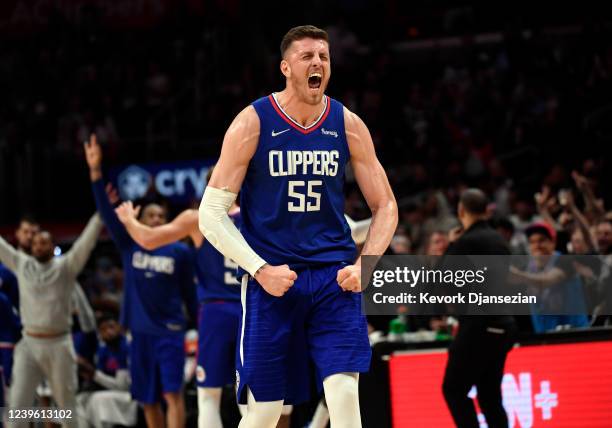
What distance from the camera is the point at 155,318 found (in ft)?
28.2

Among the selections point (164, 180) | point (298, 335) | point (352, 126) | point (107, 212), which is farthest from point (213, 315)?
point (164, 180)

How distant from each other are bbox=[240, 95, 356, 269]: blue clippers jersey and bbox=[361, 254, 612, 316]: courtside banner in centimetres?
159

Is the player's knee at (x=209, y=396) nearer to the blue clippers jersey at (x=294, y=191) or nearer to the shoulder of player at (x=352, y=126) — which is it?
the blue clippers jersey at (x=294, y=191)

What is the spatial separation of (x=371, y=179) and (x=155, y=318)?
398 cm

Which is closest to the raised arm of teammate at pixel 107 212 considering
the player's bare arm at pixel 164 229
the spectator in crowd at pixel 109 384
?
the player's bare arm at pixel 164 229

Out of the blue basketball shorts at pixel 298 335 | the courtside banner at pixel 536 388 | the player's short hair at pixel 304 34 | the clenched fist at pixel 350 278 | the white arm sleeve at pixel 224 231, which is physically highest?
the player's short hair at pixel 304 34

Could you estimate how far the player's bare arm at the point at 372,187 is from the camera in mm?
4977

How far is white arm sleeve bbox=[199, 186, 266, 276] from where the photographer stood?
4812 millimetres

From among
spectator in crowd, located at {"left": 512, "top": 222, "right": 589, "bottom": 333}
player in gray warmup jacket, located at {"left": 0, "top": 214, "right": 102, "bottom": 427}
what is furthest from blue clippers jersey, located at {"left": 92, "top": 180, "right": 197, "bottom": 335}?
spectator in crowd, located at {"left": 512, "top": 222, "right": 589, "bottom": 333}

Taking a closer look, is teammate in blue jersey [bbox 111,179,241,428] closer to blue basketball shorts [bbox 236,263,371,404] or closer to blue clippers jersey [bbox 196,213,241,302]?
blue clippers jersey [bbox 196,213,241,302]

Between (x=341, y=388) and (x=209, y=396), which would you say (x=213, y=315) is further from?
(x=341, y=388)

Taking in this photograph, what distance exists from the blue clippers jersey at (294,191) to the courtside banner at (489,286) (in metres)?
1.59

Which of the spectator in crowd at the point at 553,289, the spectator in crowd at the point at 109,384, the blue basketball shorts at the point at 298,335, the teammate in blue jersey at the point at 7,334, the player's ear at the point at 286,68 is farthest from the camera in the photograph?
the spectator in crowd at the point at 109,384

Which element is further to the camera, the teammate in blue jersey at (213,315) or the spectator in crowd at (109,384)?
the spectator in crowd at (109,384)
